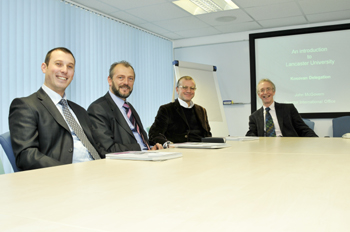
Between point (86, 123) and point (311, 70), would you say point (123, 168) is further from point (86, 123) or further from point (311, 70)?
point (311, 70)

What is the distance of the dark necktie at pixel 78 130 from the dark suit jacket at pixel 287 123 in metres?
2.21

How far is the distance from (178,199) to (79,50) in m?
4.38

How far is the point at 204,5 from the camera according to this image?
16.3ft

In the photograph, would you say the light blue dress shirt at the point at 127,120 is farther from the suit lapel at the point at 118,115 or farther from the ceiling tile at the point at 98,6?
the ceiling tile at the point at 98,6

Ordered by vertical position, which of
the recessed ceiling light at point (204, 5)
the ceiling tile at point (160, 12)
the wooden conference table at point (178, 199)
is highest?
the recessed ceiling light at point (204, 5)

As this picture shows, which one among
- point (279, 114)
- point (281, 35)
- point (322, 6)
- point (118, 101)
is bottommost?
point (279, 114)

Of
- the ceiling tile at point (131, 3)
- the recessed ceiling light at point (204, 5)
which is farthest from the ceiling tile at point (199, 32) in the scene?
the ceiling tile at point (131, 3)

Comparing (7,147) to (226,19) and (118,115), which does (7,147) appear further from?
(226,19)

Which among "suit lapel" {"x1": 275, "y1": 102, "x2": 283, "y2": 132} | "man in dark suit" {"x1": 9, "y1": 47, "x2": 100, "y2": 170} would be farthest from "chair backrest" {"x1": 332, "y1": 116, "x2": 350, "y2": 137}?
"man in dark suit" {"x1": 9, "y1": 47, "x2": 100, "y2": 170}

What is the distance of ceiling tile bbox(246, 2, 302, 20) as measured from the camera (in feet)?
15.9

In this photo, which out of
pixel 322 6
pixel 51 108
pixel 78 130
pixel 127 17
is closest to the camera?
pixel 51 108

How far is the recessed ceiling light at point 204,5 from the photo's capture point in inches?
190

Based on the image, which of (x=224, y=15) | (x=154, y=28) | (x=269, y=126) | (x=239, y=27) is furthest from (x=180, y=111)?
(x=239, y=27)

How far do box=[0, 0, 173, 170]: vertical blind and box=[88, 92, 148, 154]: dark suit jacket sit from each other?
71.9 inches
